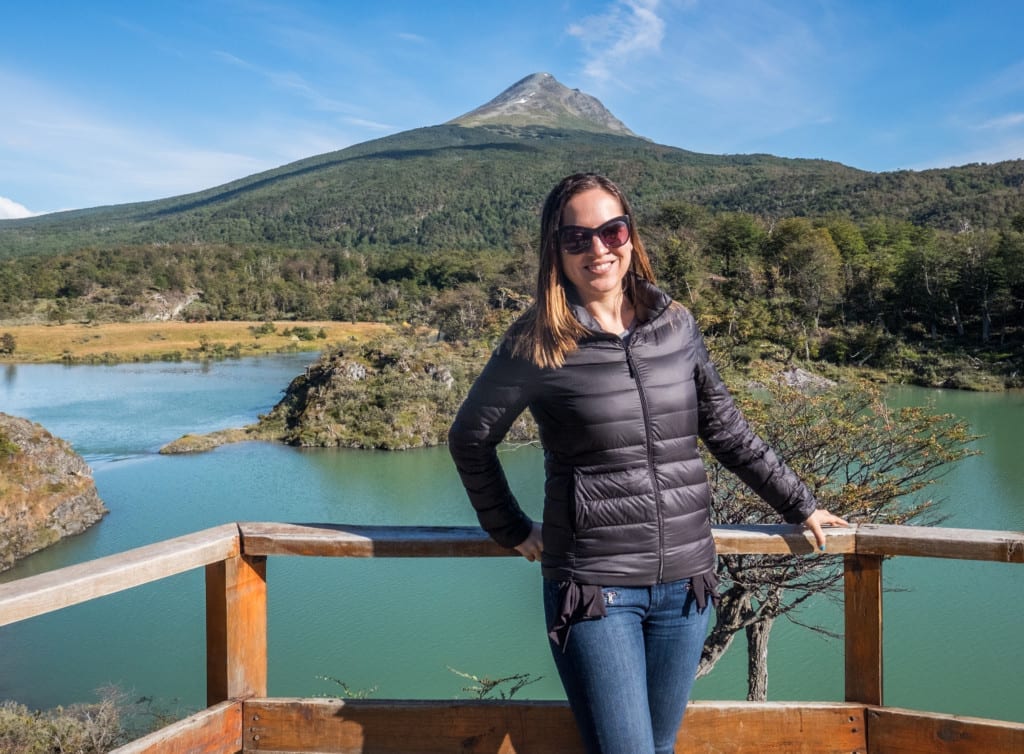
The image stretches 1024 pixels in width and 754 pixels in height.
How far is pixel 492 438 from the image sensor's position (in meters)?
1.49

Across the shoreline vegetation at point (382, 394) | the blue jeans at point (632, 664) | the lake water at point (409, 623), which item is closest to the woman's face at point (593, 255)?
the blue jeans at point (632, 664)

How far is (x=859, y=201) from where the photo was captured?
55.4 m

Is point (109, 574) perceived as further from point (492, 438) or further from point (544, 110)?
point (544, 110)

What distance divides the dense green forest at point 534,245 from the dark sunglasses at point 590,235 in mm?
861

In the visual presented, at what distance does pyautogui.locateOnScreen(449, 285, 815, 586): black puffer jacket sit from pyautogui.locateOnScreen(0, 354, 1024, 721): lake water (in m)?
4.59

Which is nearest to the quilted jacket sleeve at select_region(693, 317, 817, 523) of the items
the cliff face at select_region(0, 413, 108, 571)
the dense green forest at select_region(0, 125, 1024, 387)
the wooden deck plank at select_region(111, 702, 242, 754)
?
the dense green forest at select_region(0, 125, 1024, 387)

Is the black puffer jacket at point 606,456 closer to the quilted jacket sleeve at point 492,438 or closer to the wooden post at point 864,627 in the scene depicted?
the quilted jacket sleeve at point 492,438

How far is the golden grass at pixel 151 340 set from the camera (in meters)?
40.6

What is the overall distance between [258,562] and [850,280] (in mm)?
30731

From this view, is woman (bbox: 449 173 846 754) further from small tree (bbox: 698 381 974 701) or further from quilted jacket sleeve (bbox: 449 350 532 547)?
small tree (bbox: 698 381 974 701)

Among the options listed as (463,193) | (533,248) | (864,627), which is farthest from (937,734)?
(463,193)

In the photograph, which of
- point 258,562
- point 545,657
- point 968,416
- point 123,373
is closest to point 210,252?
point 123,373

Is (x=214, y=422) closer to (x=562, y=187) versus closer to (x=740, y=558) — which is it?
(x=740, y=558)

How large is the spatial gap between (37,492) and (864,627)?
1342 cm
